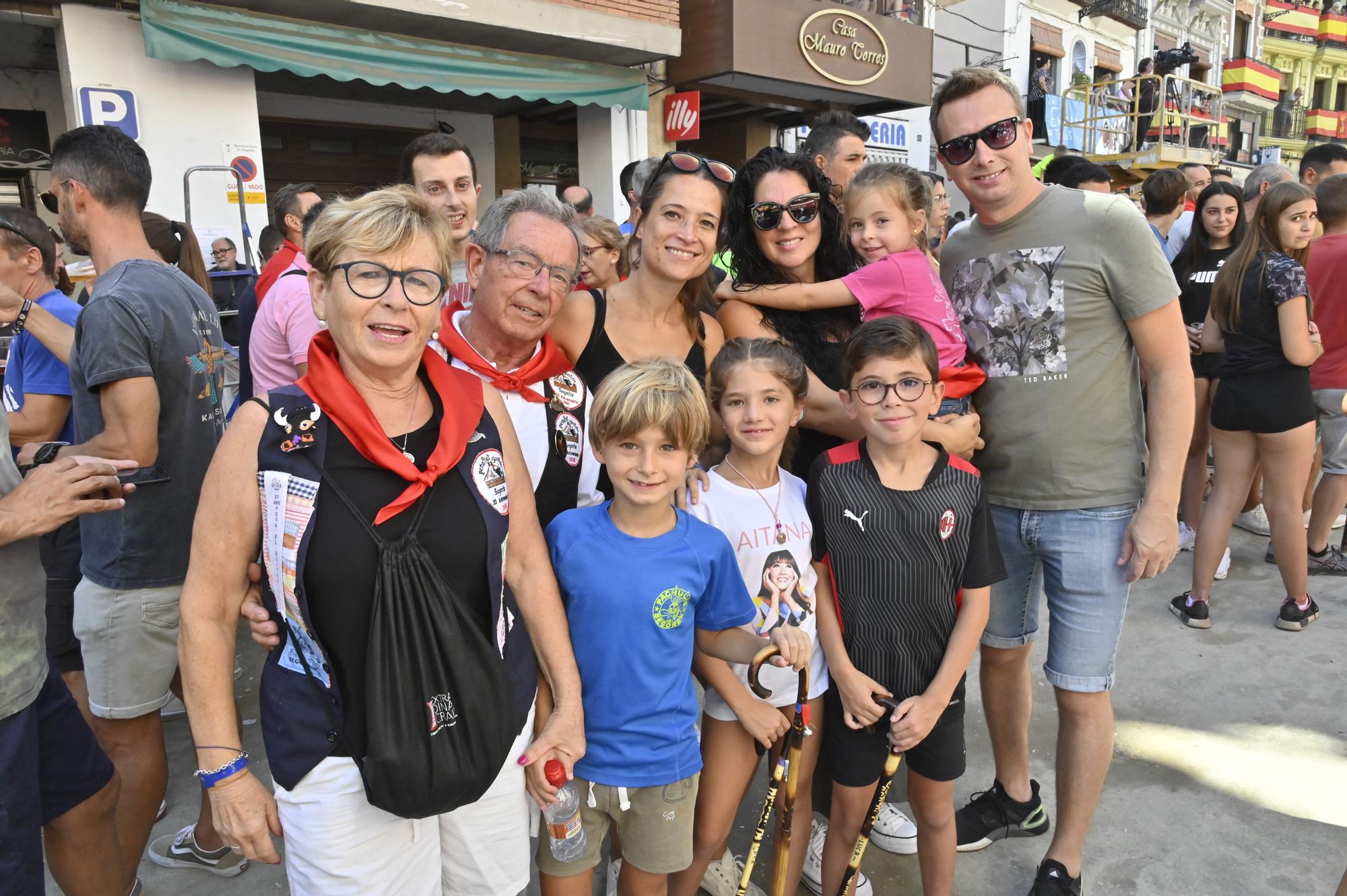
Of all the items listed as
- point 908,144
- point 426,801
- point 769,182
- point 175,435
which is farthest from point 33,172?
point 908,144

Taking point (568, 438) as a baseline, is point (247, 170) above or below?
above

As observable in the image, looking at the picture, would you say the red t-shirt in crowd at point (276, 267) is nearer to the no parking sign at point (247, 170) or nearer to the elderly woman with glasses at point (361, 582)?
the elderly woman with glasses at point (361, 582)

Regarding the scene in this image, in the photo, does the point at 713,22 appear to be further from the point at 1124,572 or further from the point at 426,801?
the point at 426,801

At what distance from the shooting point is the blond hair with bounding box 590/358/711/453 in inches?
75.8

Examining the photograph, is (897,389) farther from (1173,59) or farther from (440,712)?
(1173,59)

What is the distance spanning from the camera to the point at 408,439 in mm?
1640

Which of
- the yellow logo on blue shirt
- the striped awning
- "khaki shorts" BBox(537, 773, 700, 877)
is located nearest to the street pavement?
"khaki shorts" BBox(537, 773, 700, 877)

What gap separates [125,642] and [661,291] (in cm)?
197

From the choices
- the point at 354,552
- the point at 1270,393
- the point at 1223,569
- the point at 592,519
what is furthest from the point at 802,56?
the point at 354,552

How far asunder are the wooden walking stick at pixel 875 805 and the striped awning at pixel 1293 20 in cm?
4080

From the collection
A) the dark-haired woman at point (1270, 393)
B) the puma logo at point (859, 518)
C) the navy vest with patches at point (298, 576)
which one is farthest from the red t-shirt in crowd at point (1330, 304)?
the navy vest with patches at point (298, 576)

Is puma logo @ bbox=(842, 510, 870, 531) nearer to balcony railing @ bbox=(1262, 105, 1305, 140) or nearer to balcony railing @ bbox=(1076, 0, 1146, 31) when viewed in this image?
balcony railing @ bbox=(1076, 0, 1146, 31)

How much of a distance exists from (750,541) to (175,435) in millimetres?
1889

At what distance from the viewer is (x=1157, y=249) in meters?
2.32
